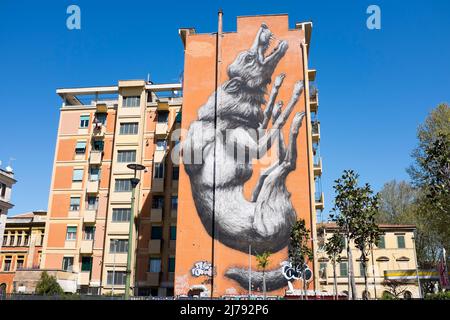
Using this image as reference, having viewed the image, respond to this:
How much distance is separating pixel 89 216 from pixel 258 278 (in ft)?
81.6

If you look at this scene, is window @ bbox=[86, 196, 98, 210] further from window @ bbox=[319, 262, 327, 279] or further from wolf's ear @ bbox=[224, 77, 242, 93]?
window @ bbox=[319, 262, 327, 279]

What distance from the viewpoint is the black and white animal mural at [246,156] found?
4591cm

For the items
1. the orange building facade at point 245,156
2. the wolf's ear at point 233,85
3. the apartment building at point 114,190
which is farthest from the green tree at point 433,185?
the apartment building at point 114,190

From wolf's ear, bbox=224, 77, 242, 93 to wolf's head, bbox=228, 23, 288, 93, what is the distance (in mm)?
125

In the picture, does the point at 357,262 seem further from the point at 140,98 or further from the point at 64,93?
the point at 64,93

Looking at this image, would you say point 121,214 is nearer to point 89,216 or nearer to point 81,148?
point 89,216

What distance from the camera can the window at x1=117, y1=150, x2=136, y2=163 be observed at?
188 feet

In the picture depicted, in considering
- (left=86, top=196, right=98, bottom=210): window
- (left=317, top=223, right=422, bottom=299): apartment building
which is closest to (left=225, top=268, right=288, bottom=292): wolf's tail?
(left=317, top=223, right=422, bottom=299): apartment building

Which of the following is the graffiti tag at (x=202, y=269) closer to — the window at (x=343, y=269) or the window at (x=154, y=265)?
the window at (x=154, y=265)

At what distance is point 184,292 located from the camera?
148 ft

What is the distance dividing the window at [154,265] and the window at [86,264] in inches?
314
